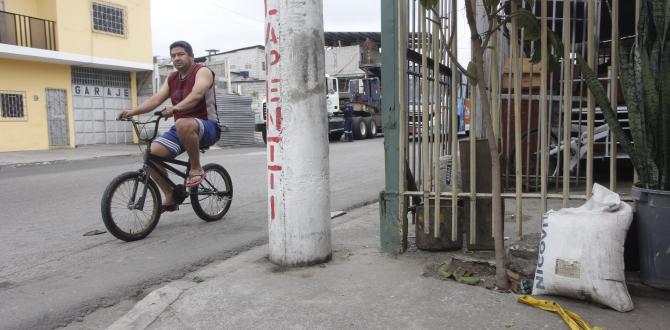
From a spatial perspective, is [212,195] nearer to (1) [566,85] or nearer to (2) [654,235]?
(1) [566,85]

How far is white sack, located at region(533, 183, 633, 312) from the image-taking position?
2.91 metres

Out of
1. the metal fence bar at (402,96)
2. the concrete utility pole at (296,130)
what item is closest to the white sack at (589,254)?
the metal fence bar at (402,96)

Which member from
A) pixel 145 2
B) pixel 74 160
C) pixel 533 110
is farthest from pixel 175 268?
pixel 145 2

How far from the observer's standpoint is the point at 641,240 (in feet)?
10.1

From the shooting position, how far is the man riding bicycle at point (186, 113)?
520 cm

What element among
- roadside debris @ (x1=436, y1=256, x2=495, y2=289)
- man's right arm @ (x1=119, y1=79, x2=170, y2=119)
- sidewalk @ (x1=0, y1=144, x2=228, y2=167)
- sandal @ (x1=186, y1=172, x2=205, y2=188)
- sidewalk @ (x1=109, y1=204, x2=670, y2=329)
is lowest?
sidewalk @ (x1=109, y1=204, x2=670, y2=329)

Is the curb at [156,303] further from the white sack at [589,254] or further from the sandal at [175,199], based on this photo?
the white sack at [589,254]

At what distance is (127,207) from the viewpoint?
492 cm

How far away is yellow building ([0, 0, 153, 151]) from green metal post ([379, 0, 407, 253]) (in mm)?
18083

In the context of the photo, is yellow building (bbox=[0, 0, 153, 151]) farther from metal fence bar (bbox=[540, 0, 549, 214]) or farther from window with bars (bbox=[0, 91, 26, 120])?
metal fence bar (bbox=[540, 0, 549, 214])

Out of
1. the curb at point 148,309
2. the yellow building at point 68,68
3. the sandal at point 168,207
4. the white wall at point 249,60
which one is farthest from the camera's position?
the white wall at point 249,60

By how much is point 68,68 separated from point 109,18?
272 cm

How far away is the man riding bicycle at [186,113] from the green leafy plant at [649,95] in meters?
3.45

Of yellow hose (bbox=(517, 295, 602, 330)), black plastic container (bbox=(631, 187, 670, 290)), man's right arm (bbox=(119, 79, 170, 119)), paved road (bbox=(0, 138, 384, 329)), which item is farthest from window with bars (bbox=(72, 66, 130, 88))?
black plastic container (bbox=(631, 187, 670, 290))
